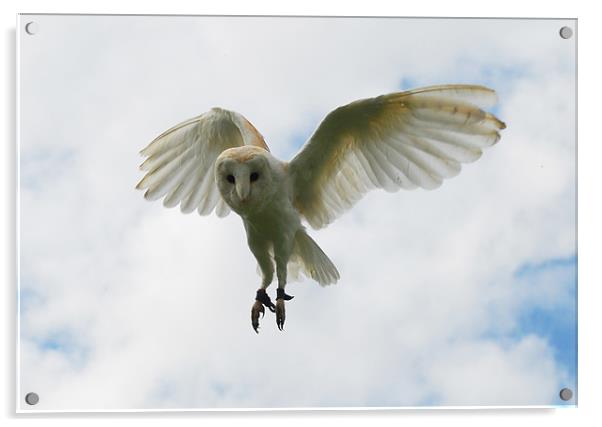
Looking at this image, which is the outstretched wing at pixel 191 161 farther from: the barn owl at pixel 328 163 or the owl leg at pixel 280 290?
the owl leg at pixel 280 290

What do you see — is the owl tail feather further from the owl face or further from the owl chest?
the owl face

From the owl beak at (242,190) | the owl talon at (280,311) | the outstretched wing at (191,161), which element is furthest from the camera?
the outstretched wing at (191,161)

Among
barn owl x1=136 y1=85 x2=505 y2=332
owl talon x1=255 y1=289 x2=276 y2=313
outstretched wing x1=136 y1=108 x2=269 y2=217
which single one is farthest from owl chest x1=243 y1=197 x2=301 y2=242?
outstretched wing x1=136 y1=108 x2=269 y2=217

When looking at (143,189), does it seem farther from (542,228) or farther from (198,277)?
(542,228)

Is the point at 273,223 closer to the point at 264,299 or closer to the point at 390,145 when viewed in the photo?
the point at 264,299

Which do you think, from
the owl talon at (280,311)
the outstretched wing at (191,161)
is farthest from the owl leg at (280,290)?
the outstretched wing at (191,161)

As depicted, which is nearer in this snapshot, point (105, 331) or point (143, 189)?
point (105, 331)
